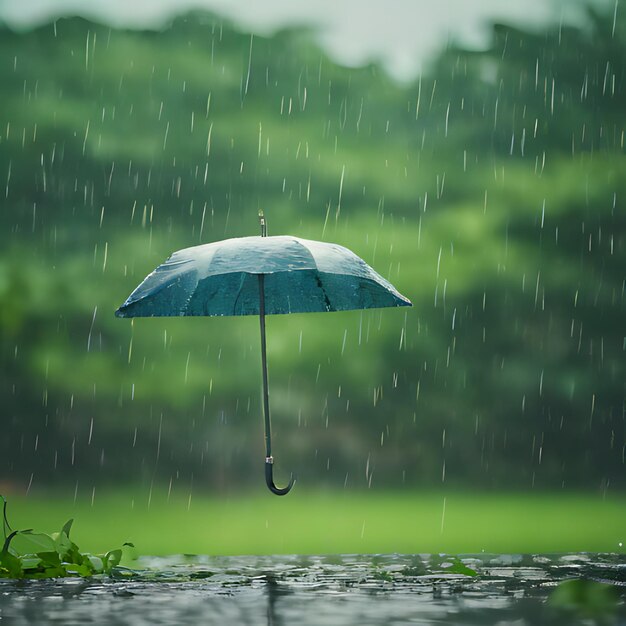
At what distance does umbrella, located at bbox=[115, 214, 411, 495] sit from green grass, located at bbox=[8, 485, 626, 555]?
284 inches

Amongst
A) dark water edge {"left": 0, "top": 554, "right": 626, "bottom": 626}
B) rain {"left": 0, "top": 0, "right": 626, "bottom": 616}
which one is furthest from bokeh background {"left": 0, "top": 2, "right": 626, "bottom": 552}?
dark water edge {"left": 0, "top": 554, "right": 626, "bottom": 626}

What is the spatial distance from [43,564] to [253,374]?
9987 mm

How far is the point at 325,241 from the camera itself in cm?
1584

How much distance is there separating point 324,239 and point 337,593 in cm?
1089

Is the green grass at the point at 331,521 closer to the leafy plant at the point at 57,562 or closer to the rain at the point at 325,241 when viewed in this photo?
the rain at the point at 325,241

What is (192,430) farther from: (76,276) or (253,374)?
(76,276)

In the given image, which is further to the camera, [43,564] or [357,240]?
[357,240]

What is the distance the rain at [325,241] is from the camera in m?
16.1

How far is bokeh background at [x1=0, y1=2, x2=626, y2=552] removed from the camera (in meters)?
16.1

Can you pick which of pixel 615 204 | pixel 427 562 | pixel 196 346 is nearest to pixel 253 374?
pixel 196 346

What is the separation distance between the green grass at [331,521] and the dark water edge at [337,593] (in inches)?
243

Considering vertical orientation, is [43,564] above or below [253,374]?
below

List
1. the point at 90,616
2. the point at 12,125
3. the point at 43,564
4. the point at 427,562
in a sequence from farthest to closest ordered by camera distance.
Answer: the point at 12,125, the point at 427,562, the point at 43,564, the point at 90,616

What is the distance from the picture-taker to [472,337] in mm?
16422
